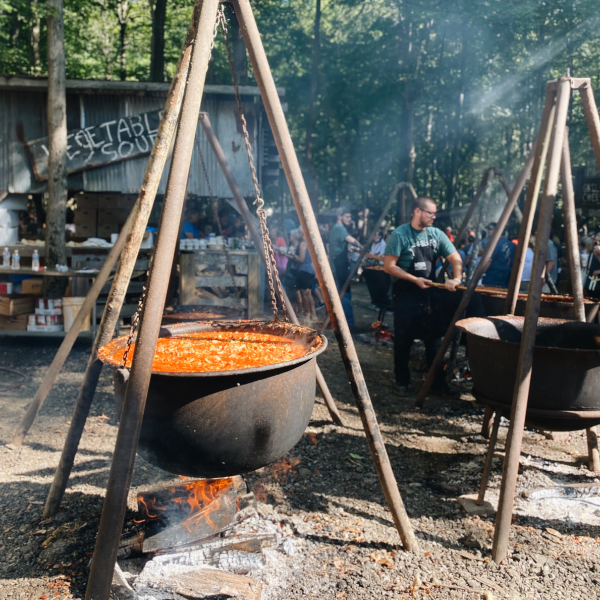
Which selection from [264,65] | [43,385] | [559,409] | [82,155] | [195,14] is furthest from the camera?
[82,155]

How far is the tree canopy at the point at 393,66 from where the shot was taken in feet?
64.9

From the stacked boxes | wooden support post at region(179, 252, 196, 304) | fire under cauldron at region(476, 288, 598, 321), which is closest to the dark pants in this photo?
fire under cauldron at region(476, 288, 598, 321)

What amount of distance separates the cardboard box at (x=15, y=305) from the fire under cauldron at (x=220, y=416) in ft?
21.5

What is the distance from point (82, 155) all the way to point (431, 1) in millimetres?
15711

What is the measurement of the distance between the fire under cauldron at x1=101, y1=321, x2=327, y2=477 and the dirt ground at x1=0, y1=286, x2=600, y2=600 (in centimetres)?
86

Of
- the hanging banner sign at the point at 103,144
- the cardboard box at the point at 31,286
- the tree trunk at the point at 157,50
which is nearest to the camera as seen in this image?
the cardboard box at the point at 31,286

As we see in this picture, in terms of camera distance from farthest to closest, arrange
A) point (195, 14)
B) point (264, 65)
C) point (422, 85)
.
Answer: point (422, 85), point (264, 65), point (195, 14)

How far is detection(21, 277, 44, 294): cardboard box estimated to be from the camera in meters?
9.02

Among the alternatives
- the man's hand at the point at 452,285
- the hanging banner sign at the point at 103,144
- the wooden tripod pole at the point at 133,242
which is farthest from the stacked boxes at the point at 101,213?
the wooden tripod pole at the point at 133,242

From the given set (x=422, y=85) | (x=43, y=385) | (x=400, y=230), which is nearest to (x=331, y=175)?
(x=422, y=85)

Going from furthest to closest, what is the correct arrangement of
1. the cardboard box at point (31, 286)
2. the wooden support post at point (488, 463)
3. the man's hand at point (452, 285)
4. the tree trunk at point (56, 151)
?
the tree trunk at point (56, 151) < the cardboard box at point (31, 286) < the man's hand at point (452, 285) < the wooden support post at point (488, 463)

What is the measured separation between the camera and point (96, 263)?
32.1ft

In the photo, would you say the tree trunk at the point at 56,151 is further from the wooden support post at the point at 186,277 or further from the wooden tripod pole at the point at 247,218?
the wooden tripod pole at the point at 247,218

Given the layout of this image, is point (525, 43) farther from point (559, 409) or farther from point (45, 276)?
point (559, 409)
